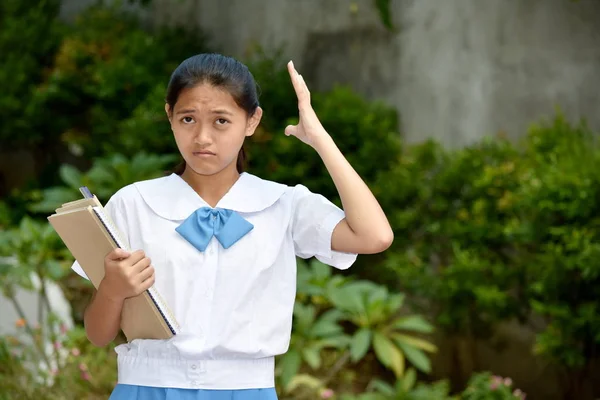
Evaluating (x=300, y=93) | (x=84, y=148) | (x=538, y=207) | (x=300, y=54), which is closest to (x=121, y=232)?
(x=300, y=93)

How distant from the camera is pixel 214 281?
6.51 feet

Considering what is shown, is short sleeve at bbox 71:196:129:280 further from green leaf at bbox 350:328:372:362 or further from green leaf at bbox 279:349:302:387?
green leaf at bbox 350:328:372:362

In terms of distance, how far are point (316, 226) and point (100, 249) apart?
431mm

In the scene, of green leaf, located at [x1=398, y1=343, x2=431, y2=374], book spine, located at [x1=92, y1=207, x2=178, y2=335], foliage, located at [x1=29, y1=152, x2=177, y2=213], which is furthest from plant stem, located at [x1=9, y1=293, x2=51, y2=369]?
book spine, located at [x1=92, y1=207, x2=178, y2=335]

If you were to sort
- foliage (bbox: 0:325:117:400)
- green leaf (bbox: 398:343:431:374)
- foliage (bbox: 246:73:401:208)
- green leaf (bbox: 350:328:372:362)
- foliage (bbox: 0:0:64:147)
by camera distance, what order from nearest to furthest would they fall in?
foliage (bbox: 0:325:117:400) < green leaf (bbox: 350:328:372:362) < green leaf (bbox: 398:343:431:374) < foliage (bbox: 246:73:401:208) < foliage (bbox: 0:0:64:147)

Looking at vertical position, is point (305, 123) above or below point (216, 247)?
above

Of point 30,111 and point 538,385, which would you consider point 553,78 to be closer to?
point 538,385

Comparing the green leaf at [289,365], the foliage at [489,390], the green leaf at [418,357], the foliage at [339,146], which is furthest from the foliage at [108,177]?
the foliage at [489,390]

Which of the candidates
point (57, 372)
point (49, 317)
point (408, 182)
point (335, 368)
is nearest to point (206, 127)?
point (57, 372)

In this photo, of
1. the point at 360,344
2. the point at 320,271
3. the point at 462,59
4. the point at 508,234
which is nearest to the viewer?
the point at 360,344

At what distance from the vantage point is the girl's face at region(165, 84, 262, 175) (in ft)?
6.57

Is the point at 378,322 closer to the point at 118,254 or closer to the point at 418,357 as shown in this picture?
the point at 418,357

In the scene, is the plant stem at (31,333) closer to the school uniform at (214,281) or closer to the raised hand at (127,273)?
the school uniform at (214,281)

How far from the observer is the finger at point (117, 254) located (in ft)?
6.26
